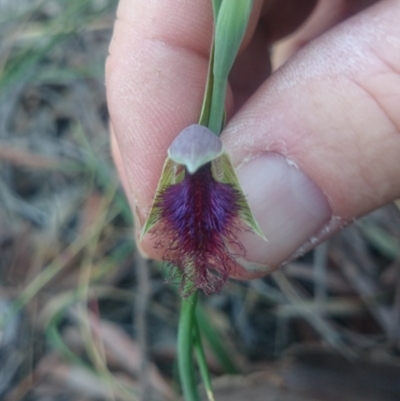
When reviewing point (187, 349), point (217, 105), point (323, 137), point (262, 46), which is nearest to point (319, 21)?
point (262, 46)

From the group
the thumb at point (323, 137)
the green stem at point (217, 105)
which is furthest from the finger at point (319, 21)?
the green stem at point (217, 105)

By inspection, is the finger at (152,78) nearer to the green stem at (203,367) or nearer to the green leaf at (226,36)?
the green stem at (203,367)

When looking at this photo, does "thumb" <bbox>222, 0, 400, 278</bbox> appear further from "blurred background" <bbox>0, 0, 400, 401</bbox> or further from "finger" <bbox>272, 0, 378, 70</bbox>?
"finger" <bbox>272, 0, 378, 70</bbox>

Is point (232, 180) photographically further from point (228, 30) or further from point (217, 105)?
point (228, 30)

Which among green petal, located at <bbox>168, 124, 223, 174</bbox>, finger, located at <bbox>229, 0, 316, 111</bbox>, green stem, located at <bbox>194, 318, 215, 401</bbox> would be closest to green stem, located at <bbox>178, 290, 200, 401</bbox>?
green stem, located at <bbox>194, 318, 215, 401</bbox>

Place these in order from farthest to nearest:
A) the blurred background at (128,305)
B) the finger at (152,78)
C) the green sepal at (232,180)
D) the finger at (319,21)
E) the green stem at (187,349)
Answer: the finger at (319,21) < the blurred background at (128,305) < the finger at (152,78) < the green stem at (187,349) < the green sepal at (232,180)

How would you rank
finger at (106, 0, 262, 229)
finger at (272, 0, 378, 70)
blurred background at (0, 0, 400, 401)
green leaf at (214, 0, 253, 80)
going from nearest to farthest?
1. green leaf at (214, 0, 253, 80)
2. finger at (106, 0, 262, 229)
3. blurred background at (0, 0, 400, 401)
4. finger at (272, 0, 378, 70)

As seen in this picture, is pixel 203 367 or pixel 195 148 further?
pixel 203 367
